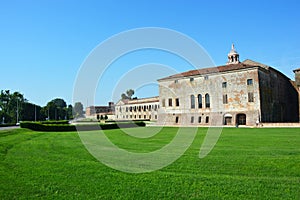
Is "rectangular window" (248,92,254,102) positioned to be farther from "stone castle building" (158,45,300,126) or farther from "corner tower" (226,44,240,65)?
"corner tower" (226,44,240,65)

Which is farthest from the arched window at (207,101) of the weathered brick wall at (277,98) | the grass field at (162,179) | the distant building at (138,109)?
the grass field at (162,179)

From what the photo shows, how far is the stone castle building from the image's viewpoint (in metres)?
41.9

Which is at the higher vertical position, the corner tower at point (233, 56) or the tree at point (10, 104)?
the corner tower at point (233, 56)

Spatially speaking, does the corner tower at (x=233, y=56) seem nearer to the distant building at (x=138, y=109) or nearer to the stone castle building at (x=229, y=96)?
the stone castle building at (x=229, y=96)

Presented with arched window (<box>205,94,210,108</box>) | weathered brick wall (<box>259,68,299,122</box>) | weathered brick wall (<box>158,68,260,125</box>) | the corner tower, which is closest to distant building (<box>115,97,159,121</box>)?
weathered brick wall (<box>158,68,260,125</box>)

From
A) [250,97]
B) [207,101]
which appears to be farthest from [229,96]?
[207,101]

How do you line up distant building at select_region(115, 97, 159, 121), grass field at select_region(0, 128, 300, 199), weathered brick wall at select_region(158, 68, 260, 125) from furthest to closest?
distant building at select_region(115, 97, 159, 121)
weathered brick wall at select_region(158, 68, 260, 125)
grass field at select_region(0, 128, 300, 199)

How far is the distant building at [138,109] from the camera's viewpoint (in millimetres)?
81625

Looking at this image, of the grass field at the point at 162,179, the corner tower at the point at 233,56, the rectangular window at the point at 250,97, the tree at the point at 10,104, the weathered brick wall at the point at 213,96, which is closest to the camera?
the grass field at the point at 162,179

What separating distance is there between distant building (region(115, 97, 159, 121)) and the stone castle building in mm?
25757

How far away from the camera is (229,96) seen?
44.4 m

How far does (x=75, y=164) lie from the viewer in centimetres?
954

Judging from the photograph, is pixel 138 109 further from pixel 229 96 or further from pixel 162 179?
pixel 162 179

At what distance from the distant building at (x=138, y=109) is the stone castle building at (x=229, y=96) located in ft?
84.5
